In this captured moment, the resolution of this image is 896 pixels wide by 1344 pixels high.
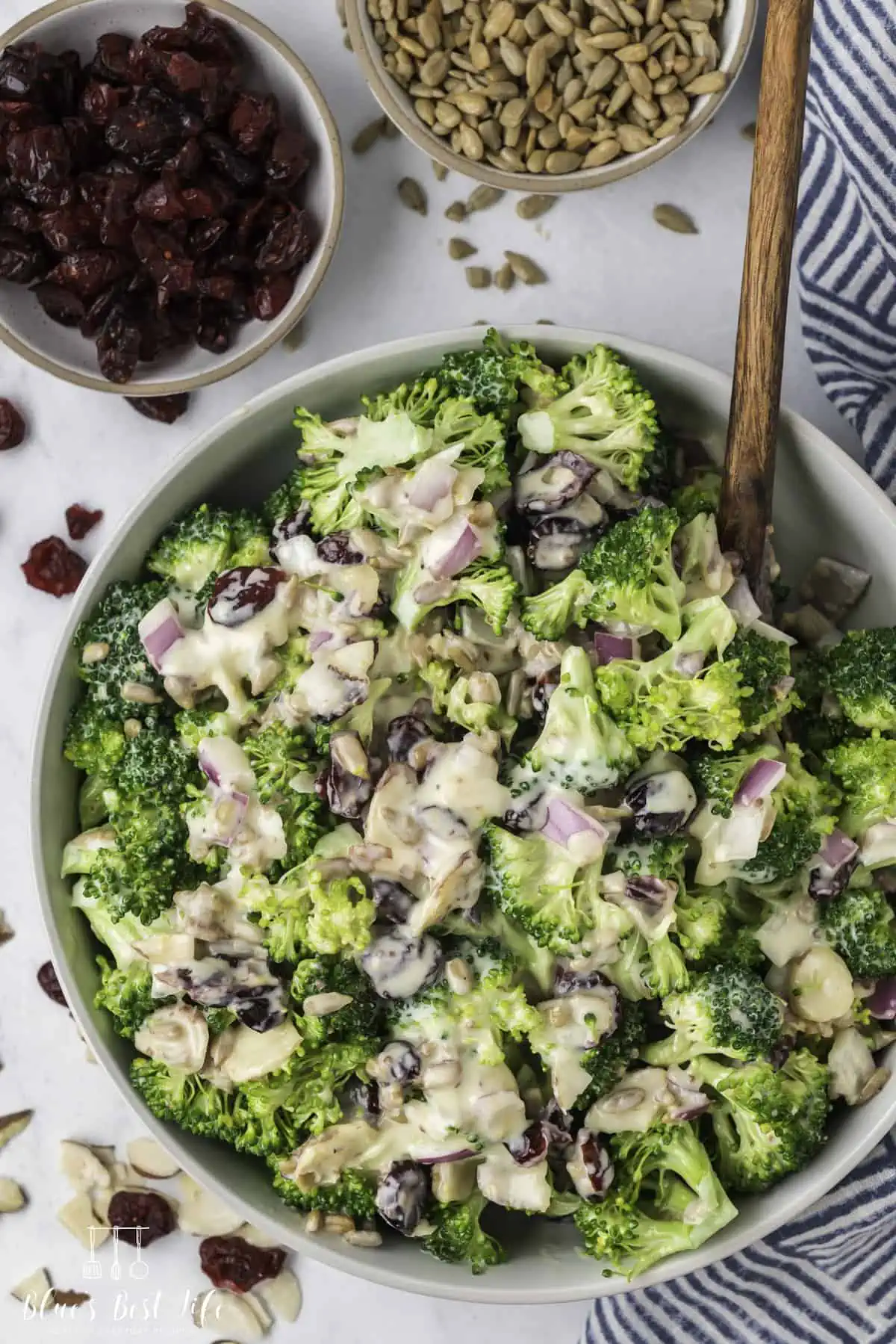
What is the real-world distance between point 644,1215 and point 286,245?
189 cm

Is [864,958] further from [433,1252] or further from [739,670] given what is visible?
[433,1252]

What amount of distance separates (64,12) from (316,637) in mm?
1325

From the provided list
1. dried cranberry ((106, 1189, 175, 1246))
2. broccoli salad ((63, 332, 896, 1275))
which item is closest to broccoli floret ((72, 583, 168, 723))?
broccoli salad ((63, 332, 896, 1275))

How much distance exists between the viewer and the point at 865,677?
217cm

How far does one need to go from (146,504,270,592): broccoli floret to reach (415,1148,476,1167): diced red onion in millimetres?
1043

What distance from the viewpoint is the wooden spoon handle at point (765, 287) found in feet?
6.79

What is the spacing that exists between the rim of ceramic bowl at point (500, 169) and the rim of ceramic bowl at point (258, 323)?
12 centimetres

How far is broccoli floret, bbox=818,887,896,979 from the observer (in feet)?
7.01

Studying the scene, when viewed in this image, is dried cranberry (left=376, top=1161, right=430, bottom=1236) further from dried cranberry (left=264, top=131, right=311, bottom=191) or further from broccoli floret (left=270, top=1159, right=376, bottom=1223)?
dried cranberry (left=264, top=131, right=311, bottom=191)

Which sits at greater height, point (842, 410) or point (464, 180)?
point (464, 180)

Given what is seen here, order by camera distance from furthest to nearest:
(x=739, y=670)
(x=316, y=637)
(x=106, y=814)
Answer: (x=106, y=814) → (x=316, y=637) → (x=739, y=670)

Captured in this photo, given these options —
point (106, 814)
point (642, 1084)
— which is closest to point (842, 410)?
point (642, 1084)

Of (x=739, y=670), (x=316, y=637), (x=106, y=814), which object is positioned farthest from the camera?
(x=106, y=814)

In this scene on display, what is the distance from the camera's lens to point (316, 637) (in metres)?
2.15
